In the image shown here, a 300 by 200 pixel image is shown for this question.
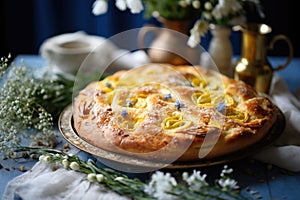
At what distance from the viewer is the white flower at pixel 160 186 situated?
1119 mm

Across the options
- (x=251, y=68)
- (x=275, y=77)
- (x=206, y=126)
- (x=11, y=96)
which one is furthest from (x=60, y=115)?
(x=275, y=77)

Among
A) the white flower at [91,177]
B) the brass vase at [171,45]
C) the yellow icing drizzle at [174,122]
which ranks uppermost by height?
the brass vase at [171,45]

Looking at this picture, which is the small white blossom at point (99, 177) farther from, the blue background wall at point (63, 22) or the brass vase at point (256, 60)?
the blue background wall at point (63, 22)

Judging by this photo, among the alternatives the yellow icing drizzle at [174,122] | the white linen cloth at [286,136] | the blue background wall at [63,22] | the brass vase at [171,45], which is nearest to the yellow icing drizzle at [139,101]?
the yellow icing drizzle at [174,122]

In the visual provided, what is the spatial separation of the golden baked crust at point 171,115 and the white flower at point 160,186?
0.16 m

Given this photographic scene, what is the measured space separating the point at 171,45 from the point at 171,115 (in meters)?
0.64

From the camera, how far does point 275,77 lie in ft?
6.51

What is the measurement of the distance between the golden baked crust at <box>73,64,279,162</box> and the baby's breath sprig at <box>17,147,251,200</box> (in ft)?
0.26

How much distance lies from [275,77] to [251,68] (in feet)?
0.62

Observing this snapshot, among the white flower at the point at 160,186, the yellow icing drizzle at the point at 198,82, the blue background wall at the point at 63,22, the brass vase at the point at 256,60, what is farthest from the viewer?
the blue background wall at the point at 63,22

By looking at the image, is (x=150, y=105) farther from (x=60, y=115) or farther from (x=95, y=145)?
(x=60, y=115)

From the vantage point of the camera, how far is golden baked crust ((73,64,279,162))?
1.32 m

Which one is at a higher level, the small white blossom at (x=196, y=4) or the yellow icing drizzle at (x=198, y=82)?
the small white blossom at (x=196, y=4)

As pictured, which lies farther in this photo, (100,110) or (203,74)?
(203,74)
